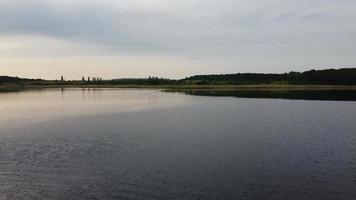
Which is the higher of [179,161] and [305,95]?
[179,161]

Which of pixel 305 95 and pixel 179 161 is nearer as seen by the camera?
pixel 179 161

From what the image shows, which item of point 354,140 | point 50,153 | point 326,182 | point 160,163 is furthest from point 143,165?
point 354,140

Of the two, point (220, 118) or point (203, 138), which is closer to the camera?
point (203, 138)

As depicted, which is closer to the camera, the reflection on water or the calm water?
the calm water

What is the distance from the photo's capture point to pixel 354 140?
89.9 feet

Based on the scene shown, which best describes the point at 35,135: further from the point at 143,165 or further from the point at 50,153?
the point at 143,165

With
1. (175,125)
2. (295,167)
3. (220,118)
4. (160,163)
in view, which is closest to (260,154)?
(295,167)

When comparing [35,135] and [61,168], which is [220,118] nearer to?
[35,135]

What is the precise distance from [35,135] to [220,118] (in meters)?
18.0

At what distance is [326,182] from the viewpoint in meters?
17.5


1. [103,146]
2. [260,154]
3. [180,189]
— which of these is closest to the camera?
[180,189]

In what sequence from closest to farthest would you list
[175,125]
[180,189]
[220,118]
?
1. [180,189]
2. [175,125]
3. [220,118]

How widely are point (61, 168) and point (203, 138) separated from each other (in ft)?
36.9

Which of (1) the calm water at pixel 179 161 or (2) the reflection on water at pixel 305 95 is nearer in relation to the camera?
(1) the calm water at pixel 179 161
